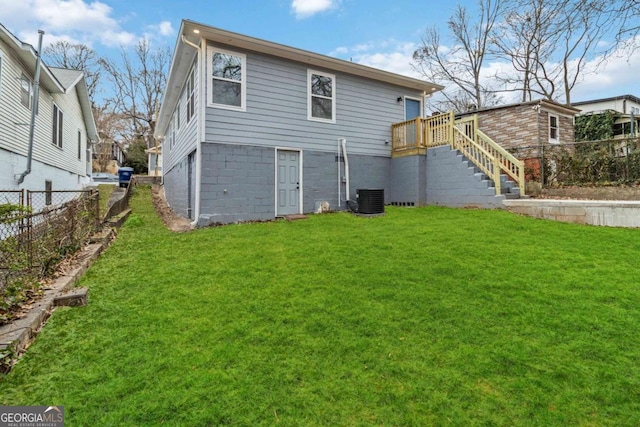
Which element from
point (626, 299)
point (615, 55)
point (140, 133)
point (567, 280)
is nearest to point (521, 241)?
point (567, 280)

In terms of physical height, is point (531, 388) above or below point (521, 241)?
below

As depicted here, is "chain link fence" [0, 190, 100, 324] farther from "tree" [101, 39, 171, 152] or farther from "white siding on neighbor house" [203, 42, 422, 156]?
"tree" [101, 39, 171, 152]

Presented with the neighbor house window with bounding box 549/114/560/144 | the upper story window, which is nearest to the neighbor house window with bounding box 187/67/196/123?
the upper story window

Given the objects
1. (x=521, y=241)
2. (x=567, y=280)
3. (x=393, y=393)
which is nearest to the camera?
(x=393, y=393)

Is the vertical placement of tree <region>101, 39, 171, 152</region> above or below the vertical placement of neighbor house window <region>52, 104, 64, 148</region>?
above

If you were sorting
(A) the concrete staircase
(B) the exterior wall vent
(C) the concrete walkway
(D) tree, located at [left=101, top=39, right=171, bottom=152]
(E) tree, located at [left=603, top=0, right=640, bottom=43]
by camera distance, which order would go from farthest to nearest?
(D) tree, located at [left=101, top=39, right=171, bottom=152] < (B) the exterior wall vent < (A) the concrete staircase < (C) the concrete walkway < (E) tree, located at [left=603, top=0, right=640, bottom=43]

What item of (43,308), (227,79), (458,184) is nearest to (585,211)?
(458,184)

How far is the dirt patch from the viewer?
806 cm

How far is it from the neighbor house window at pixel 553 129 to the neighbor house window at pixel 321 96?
1009cm

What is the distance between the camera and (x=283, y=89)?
353 inches

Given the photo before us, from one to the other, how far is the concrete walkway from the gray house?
4.14 m

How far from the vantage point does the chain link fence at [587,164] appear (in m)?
8.12

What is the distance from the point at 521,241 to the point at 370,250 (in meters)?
2.55

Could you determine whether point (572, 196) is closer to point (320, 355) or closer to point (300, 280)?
point (300, 280)
